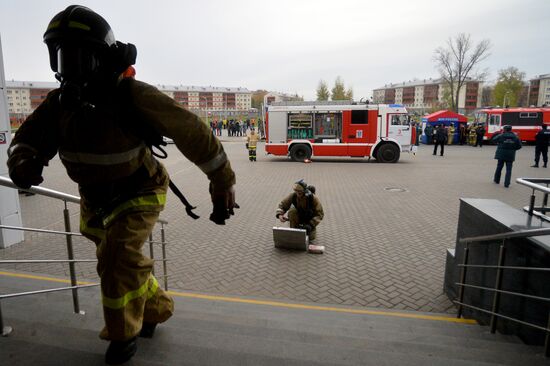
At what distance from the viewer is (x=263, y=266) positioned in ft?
17.4

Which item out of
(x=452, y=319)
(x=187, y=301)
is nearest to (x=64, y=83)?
(x=187, y=301)

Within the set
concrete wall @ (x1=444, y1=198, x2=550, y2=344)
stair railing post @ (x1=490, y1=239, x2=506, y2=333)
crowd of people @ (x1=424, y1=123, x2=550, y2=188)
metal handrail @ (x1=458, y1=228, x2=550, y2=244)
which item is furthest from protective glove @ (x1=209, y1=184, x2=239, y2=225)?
crowd of people @ (x1=424, y1=123, x2=550, y2=188)

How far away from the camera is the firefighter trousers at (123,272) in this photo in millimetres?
1866

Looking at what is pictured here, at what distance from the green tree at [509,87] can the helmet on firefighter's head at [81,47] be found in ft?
228

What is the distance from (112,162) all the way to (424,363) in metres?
2.18

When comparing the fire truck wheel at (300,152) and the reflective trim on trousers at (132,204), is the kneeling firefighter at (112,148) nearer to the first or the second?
the reflective trim on trousers at (132,204)

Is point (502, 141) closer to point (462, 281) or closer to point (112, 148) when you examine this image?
point (462, 281)

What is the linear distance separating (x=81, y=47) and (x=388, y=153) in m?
17.2

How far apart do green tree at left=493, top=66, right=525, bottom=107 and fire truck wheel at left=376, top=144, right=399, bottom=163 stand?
53.1 meters

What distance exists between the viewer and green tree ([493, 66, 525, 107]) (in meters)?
59.4

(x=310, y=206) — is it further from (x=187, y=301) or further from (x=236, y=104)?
(x=236, y=104)

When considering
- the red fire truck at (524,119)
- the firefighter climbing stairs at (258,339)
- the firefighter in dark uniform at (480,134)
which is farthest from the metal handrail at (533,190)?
the red fire truck at (524,119)

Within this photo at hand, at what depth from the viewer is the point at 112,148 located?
183 cm

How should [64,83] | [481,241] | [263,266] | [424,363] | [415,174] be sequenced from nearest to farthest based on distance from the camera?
[64,83]
[424,363]
[481,241]
[263,266]
[415,174]
